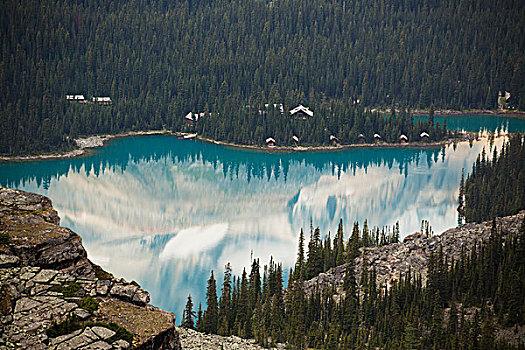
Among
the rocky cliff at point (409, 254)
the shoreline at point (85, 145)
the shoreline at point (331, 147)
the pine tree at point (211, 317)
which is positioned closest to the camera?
the pine tree at point (211, 317)

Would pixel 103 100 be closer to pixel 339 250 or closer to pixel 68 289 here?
pixel 339 250

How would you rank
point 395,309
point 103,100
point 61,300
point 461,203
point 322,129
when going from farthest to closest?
point 103,100 → point 322,129 → point 461,203 → point 395,309 → point 61,300

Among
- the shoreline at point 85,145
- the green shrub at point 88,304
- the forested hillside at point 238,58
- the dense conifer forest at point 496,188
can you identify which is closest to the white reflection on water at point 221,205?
the dense conifer forest at point 496,188

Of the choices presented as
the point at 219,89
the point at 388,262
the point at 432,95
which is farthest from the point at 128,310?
the point at 432,95

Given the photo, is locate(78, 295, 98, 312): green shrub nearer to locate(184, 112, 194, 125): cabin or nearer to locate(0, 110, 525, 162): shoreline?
locate(0, 110, 525, 162): shoreline

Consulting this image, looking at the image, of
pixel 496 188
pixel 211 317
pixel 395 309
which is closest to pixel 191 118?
pixel 496 188

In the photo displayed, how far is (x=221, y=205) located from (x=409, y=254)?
24.9m

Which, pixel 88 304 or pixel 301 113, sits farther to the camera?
pixel 301 113

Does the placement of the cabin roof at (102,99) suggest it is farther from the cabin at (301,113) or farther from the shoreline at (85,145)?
the cabin at (301,113)

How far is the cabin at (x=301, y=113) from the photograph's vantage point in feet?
314

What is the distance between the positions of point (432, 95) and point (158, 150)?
5474 centimetres

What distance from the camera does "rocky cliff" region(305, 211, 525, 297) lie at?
3472 centimetres

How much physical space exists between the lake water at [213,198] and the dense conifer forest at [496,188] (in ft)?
→ 5.58

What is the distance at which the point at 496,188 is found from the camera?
2036 inches
